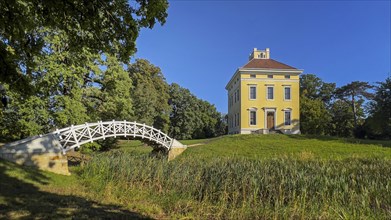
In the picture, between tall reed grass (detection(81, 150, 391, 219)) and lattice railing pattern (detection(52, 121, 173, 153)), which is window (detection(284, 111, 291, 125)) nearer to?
lattice railing pattern (detection(52, 121, 173, 153))

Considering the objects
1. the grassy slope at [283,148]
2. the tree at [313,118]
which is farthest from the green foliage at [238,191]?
the tree at [313,118]

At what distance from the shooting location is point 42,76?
1870 centimetres

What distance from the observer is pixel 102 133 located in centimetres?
1812

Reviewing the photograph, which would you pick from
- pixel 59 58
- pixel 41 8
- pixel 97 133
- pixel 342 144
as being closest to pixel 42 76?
pixel 59 58

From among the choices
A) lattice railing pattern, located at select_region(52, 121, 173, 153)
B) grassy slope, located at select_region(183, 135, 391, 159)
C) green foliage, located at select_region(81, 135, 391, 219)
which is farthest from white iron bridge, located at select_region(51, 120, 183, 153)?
green foliage, located at select_region(81, 135, 391, 219)

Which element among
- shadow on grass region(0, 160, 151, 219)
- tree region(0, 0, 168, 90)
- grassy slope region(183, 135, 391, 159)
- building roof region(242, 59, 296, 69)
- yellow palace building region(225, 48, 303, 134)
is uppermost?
building roof region(242, 59, 296, 69)

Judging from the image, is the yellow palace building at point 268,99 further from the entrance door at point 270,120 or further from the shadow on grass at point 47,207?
the shadow on grass at point 47,207

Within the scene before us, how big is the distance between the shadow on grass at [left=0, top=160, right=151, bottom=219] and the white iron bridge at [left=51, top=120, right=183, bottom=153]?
20.5 feet

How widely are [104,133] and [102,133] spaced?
0.60ft

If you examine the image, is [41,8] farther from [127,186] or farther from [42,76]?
[42,76]

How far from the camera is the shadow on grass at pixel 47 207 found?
616 cm

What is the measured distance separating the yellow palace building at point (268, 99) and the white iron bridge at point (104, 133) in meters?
15.1

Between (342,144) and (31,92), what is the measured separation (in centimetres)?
2411

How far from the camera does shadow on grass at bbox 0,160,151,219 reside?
6159 millimetres
